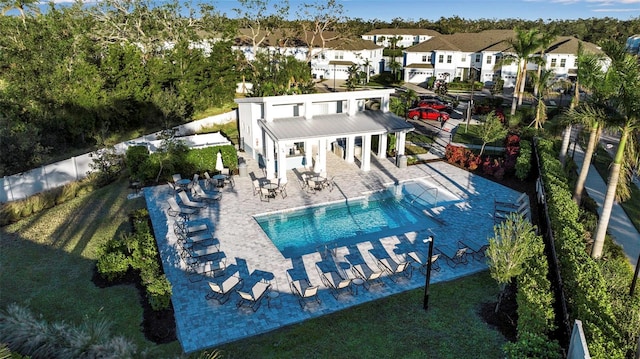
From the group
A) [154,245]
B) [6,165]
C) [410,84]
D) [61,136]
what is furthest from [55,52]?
[410,84]

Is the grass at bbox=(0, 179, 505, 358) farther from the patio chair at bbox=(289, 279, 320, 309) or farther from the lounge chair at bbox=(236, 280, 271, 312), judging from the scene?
the lounge chair at bbox=(236, 280, 271, 312)

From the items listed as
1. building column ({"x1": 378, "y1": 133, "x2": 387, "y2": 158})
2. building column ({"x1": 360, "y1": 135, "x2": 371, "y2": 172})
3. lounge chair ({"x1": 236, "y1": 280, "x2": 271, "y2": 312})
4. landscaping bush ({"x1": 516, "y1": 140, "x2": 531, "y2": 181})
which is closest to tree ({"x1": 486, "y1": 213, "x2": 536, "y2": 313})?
lounge chair ({"x1": 236, "y1": 280, "x2": 271, "y2": 312})

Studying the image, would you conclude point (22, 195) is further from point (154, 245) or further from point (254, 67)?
point (254, 67)

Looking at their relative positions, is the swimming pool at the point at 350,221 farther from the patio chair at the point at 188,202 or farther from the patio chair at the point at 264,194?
the patio chair at the point at 188,202

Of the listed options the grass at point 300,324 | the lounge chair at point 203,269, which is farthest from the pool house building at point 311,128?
the grass at point 300,324

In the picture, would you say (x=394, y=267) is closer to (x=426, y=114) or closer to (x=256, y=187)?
(x=256, y=187)

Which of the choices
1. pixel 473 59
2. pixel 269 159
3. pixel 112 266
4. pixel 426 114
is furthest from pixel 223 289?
pixel 473 59
